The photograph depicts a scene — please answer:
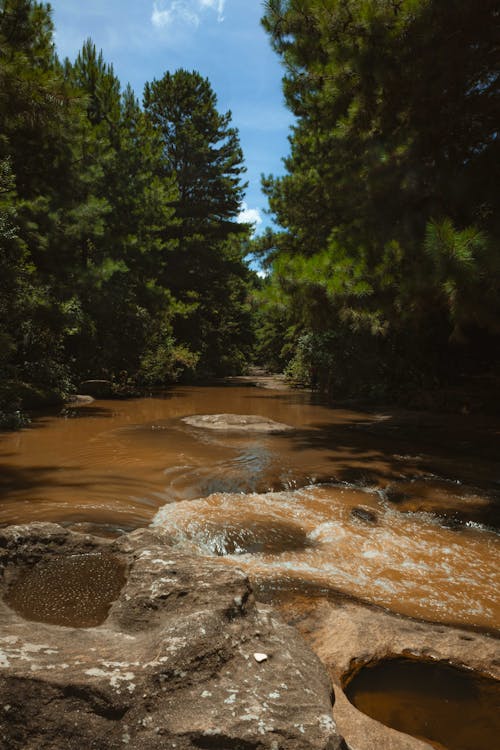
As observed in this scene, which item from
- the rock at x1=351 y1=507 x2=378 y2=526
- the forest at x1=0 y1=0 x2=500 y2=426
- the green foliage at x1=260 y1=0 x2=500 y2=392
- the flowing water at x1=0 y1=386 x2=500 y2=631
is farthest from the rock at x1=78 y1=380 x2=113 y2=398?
the rock at x1=351 y1=507 x2=378 y2=526

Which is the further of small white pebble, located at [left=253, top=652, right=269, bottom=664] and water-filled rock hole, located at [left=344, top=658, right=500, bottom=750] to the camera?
water-filled rock hole, located at [left=344, top=658, right=500, bottom=750]

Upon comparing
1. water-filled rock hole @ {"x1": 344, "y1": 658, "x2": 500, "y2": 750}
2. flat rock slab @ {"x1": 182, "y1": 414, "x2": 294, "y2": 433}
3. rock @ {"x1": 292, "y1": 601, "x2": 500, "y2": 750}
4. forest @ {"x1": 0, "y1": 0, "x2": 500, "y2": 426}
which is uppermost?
forest @ {"x1": 0, "y1": 0, "x2": 500, "y2": 426}

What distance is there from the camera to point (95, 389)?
14148 mm

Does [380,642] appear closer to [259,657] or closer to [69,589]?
[259,657]

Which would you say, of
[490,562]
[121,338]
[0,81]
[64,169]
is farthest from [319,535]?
[121,338]

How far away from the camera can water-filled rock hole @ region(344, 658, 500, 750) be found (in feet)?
5.21

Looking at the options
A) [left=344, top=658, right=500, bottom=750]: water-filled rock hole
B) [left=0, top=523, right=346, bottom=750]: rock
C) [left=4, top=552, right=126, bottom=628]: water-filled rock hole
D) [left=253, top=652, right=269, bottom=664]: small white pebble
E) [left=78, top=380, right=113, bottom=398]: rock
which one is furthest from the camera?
[left=78, top=380, right=113, bottom=398]: rock

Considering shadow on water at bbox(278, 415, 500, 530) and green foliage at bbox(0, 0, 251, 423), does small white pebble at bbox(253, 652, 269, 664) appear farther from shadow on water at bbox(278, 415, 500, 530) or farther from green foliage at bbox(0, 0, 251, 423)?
green foliage at bbox(0, 0, 251, 423)

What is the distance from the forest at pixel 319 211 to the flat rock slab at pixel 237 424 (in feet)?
7.11

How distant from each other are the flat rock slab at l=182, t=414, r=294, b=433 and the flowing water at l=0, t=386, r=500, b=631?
96 mm

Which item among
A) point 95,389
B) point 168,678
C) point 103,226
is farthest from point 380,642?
point 103,226

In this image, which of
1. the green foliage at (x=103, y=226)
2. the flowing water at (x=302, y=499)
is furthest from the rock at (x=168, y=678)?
the green foliage at (x=103, y=226)

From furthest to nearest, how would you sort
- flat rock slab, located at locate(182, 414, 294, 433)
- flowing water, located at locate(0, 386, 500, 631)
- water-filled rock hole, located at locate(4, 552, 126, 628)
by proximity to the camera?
flat rock slab, located at locate(182, 414, 294, 433) < flowing water, located at locate(0, 386, 500, 631) < water-filled rock hole, located at locate(4, 552, 126, 628)

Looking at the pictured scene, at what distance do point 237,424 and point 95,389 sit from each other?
23.7ft
